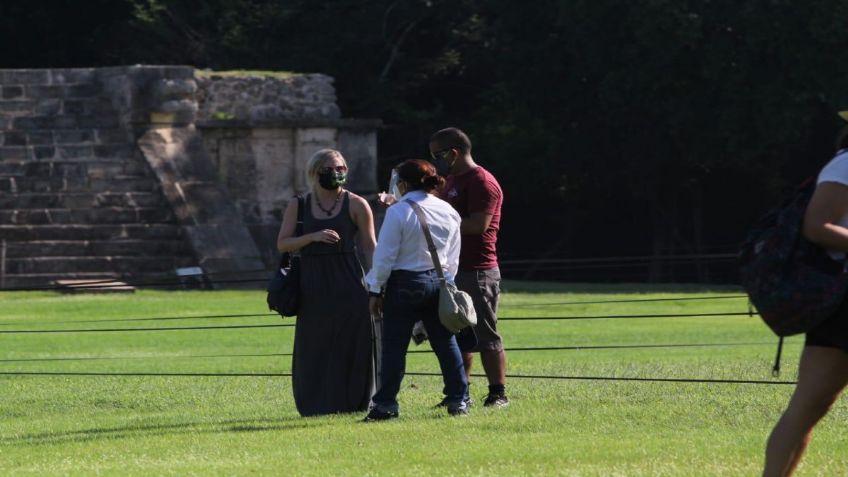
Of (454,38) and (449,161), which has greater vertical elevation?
(449,161)

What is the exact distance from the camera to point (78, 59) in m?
42.2

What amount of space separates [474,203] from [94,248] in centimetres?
1701

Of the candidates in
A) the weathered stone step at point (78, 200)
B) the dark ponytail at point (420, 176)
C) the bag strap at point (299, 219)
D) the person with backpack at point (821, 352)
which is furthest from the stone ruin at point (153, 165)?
the person with backpack at point (821, 352)

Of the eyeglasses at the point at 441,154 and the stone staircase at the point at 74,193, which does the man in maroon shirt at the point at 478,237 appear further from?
the stone staircase at the point at 74,193

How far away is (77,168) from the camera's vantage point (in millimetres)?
27750

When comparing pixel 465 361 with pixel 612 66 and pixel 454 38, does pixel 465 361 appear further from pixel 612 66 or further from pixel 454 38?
pixel 454 38

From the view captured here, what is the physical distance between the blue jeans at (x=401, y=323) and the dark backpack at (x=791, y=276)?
3491 mm

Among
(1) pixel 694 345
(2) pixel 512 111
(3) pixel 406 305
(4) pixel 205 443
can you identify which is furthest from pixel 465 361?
(2) pixel 512 111

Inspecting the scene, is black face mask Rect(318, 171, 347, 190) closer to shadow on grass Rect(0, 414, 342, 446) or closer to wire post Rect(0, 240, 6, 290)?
shadow on grass Rect(0, 414, 342, 446)

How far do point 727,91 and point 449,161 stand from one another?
78.3 feet

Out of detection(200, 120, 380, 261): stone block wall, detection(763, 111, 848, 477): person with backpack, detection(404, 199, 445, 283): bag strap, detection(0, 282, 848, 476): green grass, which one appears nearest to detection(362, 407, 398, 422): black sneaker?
detection(0, 282, 848, 476): green grass

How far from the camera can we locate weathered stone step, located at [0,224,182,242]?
26641 mm

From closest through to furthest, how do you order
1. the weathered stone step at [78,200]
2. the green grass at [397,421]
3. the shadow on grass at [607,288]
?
the green grass at [397,421] < the weathered stone step at [78,200] < the shadow on grass at [607,288]

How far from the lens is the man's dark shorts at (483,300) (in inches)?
412
